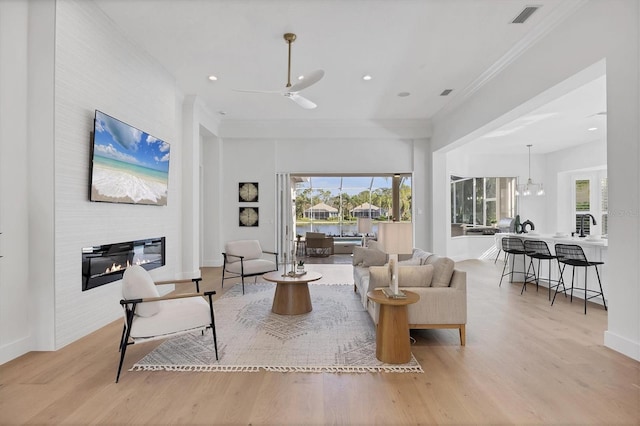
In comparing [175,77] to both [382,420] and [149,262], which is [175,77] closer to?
[149,262]

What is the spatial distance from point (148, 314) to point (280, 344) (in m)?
1.19

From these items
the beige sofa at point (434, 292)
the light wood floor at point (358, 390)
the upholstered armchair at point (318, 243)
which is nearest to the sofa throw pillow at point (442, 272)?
the beige sofa at point (434, 292)

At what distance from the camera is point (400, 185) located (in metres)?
8.54

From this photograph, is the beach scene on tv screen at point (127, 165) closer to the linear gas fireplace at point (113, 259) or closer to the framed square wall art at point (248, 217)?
the linear gas fireplace at point (113, 259)

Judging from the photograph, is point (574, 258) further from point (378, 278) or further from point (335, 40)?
point (335, 40)

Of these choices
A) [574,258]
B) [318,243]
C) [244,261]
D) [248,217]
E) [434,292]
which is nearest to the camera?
[434,292]

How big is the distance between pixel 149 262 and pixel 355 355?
10.3 ft

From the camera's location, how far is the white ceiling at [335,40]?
11.4 feet

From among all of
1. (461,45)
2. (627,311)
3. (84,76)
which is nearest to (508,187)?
(461,45)

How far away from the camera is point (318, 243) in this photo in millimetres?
9898

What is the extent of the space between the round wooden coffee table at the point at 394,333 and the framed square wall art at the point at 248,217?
5.56m

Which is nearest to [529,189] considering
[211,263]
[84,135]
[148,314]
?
[211,263]

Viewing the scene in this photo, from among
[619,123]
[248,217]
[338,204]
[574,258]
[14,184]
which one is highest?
[619,123]

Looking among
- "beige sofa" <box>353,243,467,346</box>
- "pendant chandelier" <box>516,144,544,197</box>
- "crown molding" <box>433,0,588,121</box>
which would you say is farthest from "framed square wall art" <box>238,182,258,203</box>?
"pendant chandelier" <box>516,144,544,197</box>
